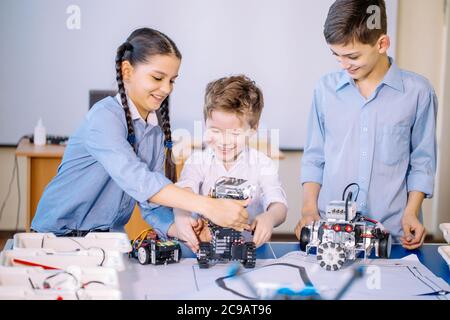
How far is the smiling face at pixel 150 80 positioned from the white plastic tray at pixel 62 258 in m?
0.34

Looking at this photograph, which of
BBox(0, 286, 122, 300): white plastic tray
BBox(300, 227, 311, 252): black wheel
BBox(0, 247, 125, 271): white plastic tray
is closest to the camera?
BBox(0, 286, 122, 300): white plastic tray

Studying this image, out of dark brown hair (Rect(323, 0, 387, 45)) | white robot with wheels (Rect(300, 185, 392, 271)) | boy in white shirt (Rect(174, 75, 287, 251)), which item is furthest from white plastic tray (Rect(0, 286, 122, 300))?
dark brown hair (Rect(323, 0, 387, 45))

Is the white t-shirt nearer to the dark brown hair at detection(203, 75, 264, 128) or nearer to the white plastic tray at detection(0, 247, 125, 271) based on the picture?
the dark brown hair at detection(203, 75, 264, 128)

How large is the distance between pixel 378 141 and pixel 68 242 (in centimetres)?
70

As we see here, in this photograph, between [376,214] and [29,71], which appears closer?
[376,214]

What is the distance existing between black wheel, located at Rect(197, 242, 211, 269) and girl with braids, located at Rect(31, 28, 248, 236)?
0.19 feet

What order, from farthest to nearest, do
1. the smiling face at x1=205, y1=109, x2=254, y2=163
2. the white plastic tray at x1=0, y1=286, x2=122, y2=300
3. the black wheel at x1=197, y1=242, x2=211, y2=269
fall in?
1. the smiling face at x1=205, y1=109, x2=254, y2=163
2. the black wheel at x1=197, y1=242, x2=211, y2=269
3. the white plastic tray at x1=0, y1=286, x2=122, y2=300

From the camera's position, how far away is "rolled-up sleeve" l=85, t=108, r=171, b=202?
4.22ft

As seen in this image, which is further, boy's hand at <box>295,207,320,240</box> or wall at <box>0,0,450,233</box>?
wall at <box>0,0,450,233</box>

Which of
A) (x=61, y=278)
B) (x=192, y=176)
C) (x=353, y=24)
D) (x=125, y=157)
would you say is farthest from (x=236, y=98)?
(x=61, y=278)
